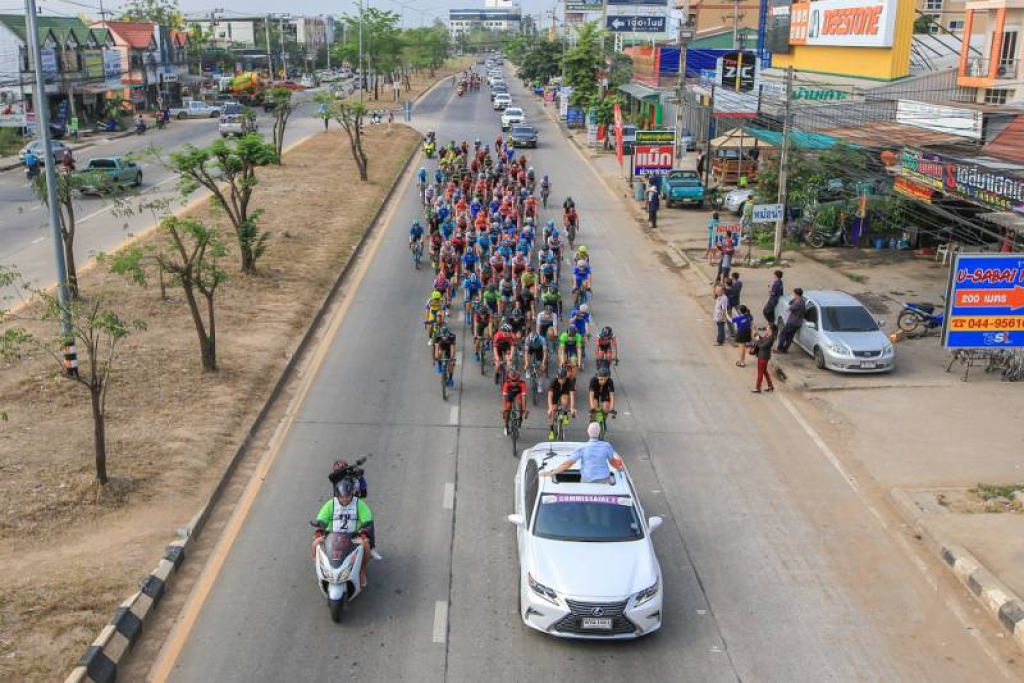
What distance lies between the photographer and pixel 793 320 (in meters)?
22.1

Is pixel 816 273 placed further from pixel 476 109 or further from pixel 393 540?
pixel 476 109

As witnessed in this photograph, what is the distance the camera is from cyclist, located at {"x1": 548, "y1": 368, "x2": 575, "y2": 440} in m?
16.3

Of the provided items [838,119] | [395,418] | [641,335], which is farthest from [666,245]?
[395,418]

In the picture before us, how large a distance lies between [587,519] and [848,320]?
11.9 metres

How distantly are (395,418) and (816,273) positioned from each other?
16.8 meters

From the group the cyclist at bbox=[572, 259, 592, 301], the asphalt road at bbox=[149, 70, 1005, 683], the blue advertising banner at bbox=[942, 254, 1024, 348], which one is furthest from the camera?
the cyclist at bbox=[572, 259, 592, 301]

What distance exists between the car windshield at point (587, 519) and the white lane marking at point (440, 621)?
1340 mm

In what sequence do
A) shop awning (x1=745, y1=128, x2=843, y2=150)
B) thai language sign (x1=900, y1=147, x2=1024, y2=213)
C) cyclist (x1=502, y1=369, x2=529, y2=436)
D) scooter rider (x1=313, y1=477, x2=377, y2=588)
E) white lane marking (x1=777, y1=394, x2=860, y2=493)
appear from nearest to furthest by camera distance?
scooter rider (x1=313, y1=477, x2=377, y2=588)
white lane marking (x1=777, y1=394, x2=860, y2=493)
cyclist (x1=502, y1=369, x2=529, y2=436)
thai language sign (x1=900, y1=147, x2=1024, y2=213)
shop awning (x1=745, y1=128, x2=843, y2=150)

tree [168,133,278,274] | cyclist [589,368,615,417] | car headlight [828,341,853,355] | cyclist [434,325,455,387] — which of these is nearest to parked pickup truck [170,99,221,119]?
tree [168,133,278,274]

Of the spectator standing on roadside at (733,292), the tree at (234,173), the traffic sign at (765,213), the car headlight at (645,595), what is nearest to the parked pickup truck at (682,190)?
the traffic sign at (765,213)

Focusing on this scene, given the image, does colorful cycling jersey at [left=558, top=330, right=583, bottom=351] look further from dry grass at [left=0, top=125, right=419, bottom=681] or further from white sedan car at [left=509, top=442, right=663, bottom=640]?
white sedan car at [left=509, top=442, right=663, bottom=640]

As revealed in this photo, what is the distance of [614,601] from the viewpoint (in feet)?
34.9

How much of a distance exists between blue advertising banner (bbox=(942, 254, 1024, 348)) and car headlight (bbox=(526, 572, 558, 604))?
6733 mm

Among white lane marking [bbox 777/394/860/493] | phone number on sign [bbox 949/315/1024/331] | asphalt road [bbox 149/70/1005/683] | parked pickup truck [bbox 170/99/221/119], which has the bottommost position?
white lane marking [bbox 777/394/860/493]
